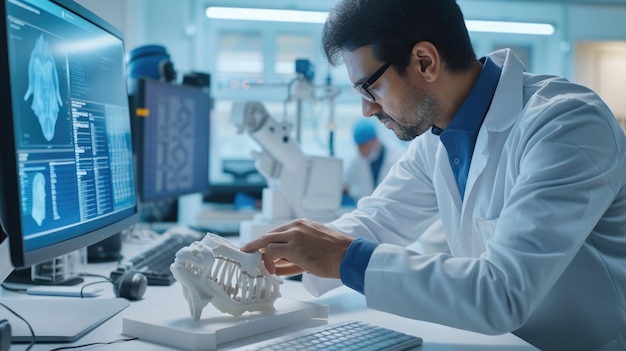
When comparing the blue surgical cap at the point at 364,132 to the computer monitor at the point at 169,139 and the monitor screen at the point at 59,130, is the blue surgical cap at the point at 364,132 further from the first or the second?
the monitor screen at the point at 59,130

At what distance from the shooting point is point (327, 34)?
1212 mm

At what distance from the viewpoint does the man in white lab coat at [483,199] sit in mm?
902

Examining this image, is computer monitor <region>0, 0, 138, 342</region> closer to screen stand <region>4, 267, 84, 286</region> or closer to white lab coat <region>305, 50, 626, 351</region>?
screen stand <region>4, 267, 84, 286</region>

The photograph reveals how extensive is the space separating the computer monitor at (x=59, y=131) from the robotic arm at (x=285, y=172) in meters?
0.87

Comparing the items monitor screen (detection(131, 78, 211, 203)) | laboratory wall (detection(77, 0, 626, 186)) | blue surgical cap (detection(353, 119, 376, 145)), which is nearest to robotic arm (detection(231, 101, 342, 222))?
monitor screen (detection(131, 78, 211, 203))

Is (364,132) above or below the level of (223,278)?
above

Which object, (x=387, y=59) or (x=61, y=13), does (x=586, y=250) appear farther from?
(x=61, y=13)

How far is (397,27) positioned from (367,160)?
4253mm

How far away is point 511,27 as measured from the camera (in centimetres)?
552

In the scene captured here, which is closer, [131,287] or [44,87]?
[44,87]

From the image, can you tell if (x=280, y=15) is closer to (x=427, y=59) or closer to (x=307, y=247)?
(x=427, y=59)

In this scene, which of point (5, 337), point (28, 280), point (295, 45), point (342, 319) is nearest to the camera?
point (5, 337)

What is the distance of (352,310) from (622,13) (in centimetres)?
620

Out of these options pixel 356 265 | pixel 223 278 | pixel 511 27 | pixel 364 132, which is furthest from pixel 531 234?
pixel 511 27
